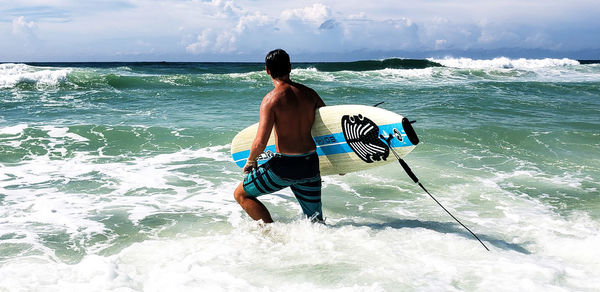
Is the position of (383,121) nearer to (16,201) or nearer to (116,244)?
(116,244)

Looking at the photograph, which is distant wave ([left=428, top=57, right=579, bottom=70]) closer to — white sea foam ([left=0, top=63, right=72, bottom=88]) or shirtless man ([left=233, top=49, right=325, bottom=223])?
white sea foam ([left=0, top=63, right=72, bottom=88])

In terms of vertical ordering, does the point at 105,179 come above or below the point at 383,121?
below

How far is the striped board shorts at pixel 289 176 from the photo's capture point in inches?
136

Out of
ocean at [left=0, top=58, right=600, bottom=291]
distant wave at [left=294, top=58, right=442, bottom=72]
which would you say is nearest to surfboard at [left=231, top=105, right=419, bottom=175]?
ocean at [left=0, top=58, right=600, bottom=291]

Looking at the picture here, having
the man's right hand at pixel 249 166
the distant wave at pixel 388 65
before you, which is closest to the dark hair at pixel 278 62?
the man's right hand at pixel 249 166

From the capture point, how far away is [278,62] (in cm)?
323

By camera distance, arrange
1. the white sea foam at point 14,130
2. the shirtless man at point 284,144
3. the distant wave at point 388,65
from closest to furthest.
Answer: the shirtless man at point 284,144 < the white sea foam at point 14,130 < the distant wave at point 388,65

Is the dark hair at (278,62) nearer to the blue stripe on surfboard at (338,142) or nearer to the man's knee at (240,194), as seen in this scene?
the blue stripe on surfboard at (338,142)

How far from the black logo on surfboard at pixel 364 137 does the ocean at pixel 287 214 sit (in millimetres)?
680

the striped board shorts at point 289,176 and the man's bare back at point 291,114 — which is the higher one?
the man's bare back at point 291,114

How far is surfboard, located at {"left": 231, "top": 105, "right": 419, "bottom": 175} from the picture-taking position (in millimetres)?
3729

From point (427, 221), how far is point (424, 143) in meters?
4.31

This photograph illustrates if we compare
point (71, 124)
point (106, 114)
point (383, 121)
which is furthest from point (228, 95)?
point (383, 121)

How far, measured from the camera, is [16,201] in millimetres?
5293
